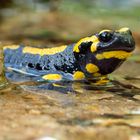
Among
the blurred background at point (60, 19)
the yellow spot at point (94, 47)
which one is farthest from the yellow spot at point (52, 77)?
the blurred background at point (60, 19)

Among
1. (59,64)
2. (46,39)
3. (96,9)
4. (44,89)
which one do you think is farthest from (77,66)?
(96,9)

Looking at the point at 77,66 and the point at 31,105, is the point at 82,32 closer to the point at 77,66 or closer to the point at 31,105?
the point at 77,66

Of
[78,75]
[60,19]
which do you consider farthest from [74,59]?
[60,19]

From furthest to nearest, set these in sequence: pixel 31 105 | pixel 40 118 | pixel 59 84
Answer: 1. pixel 59 84
2. pixel 31 105
3. pixel 40 118

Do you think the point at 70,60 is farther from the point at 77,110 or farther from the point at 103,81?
the point at 77,110

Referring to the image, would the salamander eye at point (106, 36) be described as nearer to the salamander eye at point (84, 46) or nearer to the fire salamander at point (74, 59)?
the fire salamander at point (74, 59)
